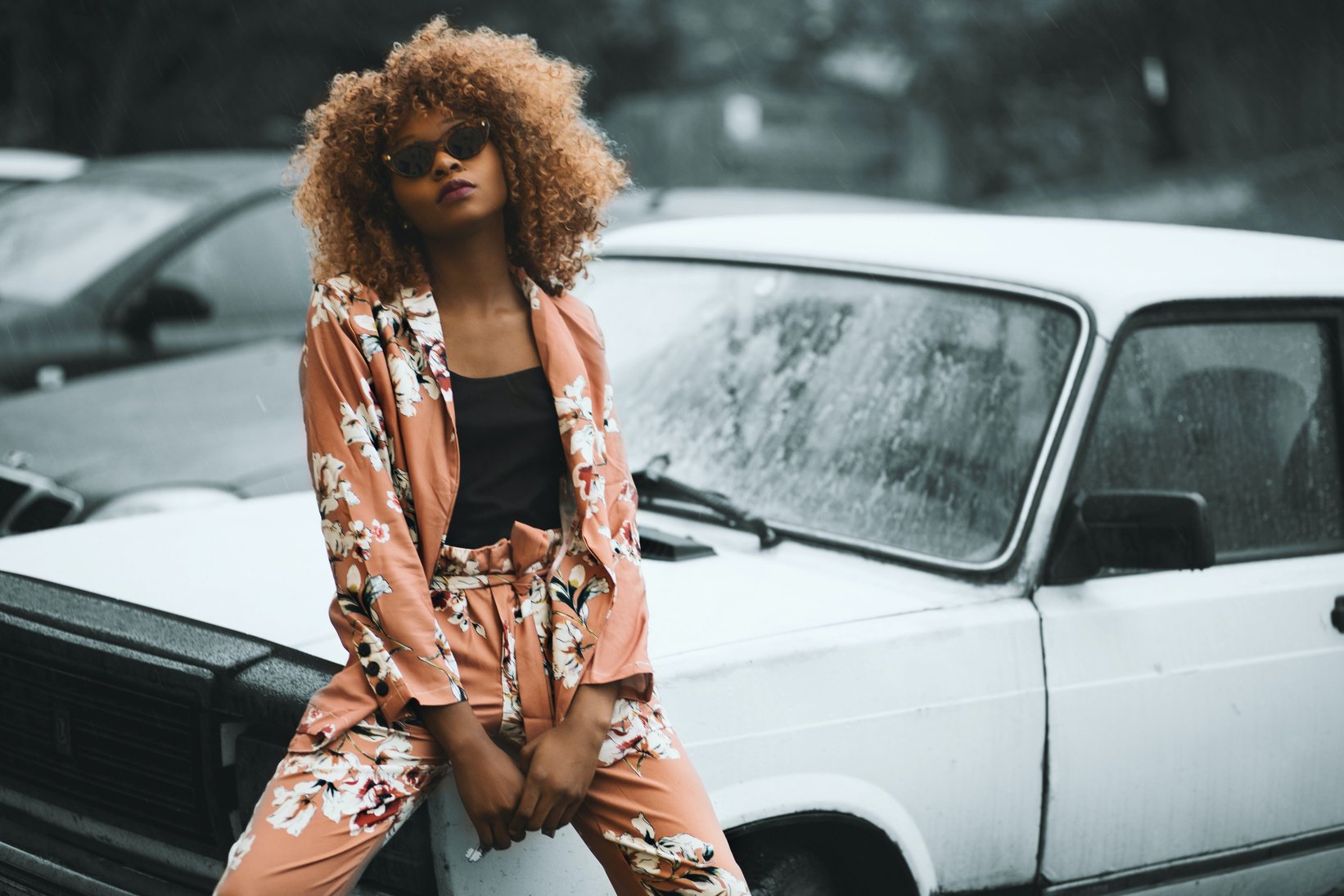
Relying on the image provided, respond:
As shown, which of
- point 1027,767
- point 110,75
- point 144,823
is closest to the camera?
point 144,823

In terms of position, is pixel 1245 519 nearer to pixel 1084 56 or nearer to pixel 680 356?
pixel 680 356

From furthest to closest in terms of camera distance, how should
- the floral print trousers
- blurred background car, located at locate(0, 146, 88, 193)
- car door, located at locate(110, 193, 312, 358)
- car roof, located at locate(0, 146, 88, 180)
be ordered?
car roof, located at locate(0, 146, 88, 180) → blurred background car, located at locate(0, 146, 88, 193) → car door, located at locate(110, 193, 312, 358) → the floral print trousers

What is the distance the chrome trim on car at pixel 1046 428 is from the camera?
10.2 ft

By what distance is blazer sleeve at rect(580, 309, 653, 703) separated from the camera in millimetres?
2279

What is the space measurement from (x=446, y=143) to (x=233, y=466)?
2761mm

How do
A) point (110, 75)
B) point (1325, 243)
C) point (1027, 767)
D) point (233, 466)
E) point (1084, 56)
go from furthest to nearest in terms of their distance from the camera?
point (1084, 56) < point (110, 75) < point (233, 466) < point (1325, 243) < point (1027, 767)

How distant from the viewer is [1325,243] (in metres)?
4.08

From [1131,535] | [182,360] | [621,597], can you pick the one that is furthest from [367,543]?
[182,360]

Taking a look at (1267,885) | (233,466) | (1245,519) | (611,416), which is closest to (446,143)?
(611,416)

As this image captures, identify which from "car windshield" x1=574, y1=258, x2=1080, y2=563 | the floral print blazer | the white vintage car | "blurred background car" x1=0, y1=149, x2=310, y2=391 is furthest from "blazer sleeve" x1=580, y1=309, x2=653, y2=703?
"blurred background car" x1=0, y1=149, x2=310, y2=391

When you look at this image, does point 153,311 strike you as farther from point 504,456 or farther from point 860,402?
point 504,456

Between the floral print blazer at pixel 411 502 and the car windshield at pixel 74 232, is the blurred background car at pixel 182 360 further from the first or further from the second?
the floral print blazer at pixel 411 502

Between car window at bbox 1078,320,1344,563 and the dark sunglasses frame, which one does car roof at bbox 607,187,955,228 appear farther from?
the dark sunglasses frame

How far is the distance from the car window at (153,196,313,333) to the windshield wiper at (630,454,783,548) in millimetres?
3448
